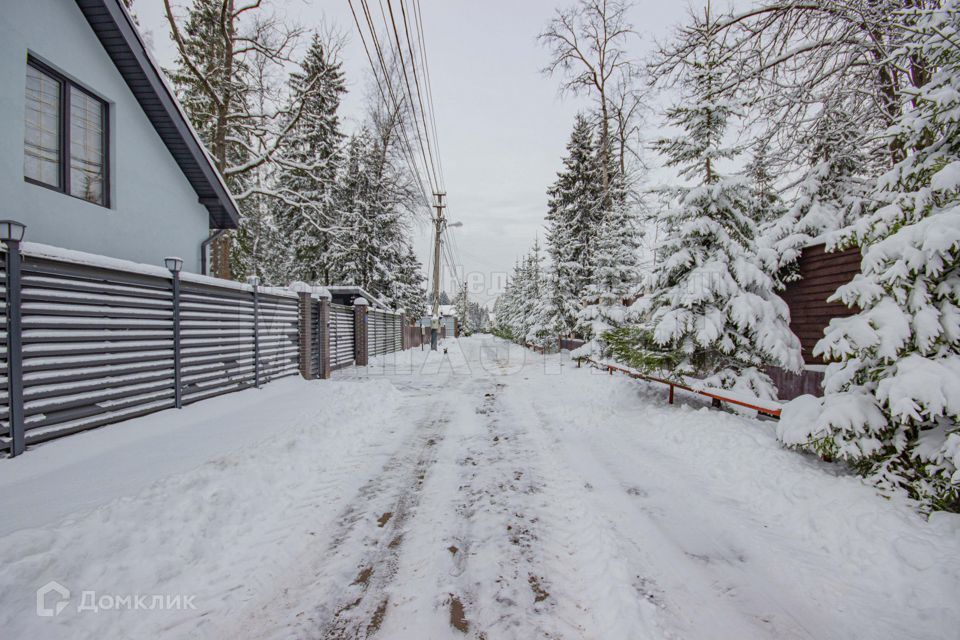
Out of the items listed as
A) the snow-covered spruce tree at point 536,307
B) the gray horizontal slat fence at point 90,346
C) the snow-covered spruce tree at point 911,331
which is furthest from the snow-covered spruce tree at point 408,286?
the snow-covered spruce tree at point 911,331

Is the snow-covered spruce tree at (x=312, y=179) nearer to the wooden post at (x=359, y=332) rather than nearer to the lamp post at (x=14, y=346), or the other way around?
the wooden post at (x=359, y=332)

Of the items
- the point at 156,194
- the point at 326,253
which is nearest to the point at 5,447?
the point at 156,194

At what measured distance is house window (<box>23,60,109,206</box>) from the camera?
5.85 metres

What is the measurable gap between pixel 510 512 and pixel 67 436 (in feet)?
16.7

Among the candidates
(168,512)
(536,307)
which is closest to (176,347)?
(168,512)

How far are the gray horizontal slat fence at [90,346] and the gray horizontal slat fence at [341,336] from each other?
24.8ft

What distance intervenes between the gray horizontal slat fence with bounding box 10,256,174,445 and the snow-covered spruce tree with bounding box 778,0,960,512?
8.02 meters

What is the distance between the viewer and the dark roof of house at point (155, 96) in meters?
6.64

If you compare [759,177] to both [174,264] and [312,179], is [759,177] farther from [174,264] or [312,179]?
[312,179]

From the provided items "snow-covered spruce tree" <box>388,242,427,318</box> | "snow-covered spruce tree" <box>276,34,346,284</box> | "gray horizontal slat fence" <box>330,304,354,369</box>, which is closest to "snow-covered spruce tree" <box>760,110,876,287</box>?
"gray horizontal slat fence" <box>330,304,354,369</box>

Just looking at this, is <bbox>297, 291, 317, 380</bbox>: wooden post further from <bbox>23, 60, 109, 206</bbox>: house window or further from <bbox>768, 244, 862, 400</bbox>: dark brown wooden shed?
<bbox>768, 244, 862, 400</bbox>: dark brown wooden shed

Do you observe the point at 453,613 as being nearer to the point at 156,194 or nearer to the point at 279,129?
the point at 156,194

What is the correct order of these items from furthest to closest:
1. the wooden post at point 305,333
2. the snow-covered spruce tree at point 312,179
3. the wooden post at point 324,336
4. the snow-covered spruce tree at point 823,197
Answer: the snow-covered spruce tree at point 312,179
the wooden post at point 324,336
the wooden post at point 305,333
the snow-covered spruce tree at point 823,197

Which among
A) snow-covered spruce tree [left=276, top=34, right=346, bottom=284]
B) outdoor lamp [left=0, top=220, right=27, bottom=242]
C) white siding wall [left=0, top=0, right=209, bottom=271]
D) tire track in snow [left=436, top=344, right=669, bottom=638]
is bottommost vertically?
tire track in snow [left=436, top=344, right=669, bottom=638]
